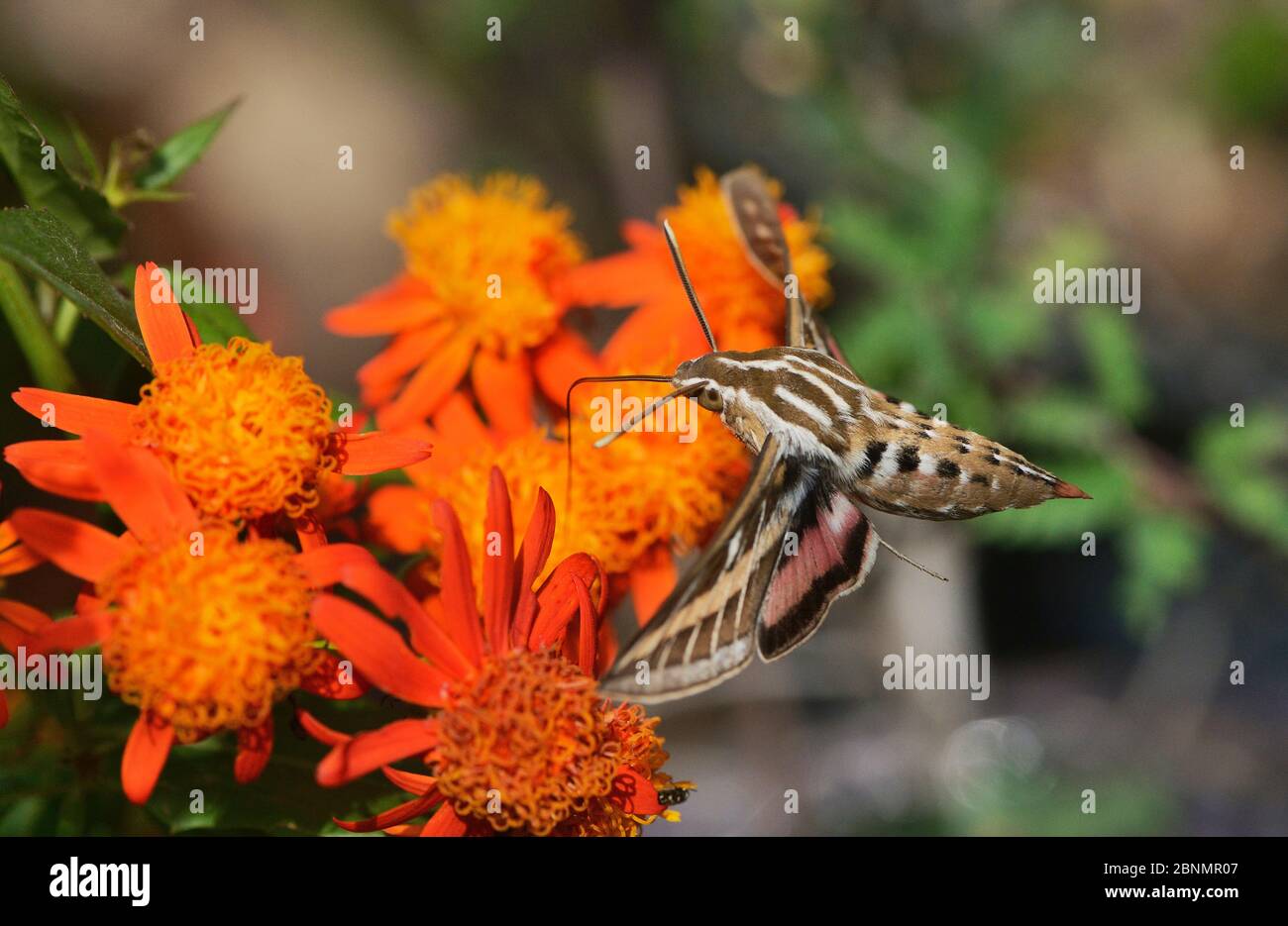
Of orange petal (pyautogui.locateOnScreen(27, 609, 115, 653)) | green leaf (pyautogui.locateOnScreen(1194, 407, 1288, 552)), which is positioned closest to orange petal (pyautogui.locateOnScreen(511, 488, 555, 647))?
orange petal (pyautogui.locateOnScreen(27, 609, 115, 653))

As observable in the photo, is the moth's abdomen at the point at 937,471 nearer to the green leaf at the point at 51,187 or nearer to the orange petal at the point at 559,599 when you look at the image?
the orange petal at the point at 559,599

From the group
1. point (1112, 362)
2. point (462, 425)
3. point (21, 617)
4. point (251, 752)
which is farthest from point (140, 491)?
point (1112, 362)

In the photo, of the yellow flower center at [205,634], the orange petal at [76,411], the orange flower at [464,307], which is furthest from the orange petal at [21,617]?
the orange flower at [464,307]

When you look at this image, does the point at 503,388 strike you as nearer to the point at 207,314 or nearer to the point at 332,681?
the point at 207,314

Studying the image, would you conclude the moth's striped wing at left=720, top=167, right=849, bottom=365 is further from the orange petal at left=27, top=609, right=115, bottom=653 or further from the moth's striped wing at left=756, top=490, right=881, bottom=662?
the orange petal at left=27, top=609, right=115, bottom=653

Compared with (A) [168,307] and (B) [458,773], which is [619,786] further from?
(A) [168,307]
